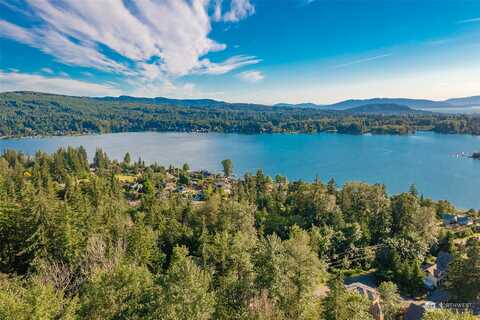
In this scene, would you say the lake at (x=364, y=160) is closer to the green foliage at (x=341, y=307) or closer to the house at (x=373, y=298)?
the house at (x=373, y=298)

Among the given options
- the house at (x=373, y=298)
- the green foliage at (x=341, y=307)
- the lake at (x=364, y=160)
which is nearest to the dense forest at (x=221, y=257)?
the green foliage at (x=341, y=307)

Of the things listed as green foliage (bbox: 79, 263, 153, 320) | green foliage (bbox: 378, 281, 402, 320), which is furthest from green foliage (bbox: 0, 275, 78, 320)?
green foliage (bbox: 378, 281, 402, 320)

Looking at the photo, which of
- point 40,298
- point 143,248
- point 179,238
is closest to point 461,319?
point 40,298

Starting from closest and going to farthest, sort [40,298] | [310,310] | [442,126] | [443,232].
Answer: [40,298] < [310,310] < [443,232] < [442,126]

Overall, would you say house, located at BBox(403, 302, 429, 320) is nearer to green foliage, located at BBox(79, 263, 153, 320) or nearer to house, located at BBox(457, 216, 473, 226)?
green foliage, located at BBox(79, 263, 153, 320)

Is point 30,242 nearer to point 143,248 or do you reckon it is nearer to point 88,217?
point 88,217
